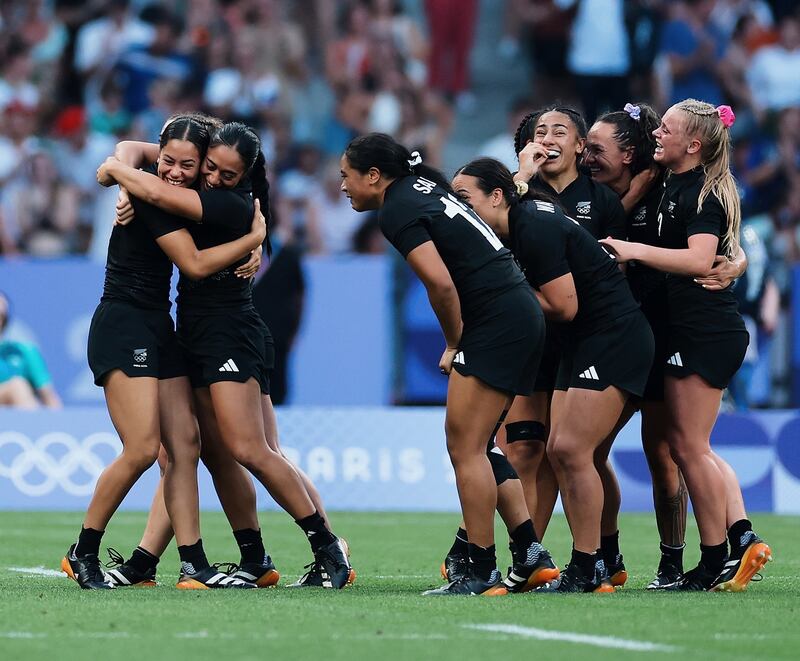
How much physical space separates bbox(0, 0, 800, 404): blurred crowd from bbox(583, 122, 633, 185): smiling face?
27.1 ft

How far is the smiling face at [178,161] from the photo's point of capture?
711 centimetres

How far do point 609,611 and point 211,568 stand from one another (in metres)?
1.98

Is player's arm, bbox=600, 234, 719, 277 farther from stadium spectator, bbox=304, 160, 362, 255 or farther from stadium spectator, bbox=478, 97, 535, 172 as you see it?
stadium spectator, bbox=478, 97, 535, 172

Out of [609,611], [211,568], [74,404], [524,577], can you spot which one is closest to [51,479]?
[74,404]

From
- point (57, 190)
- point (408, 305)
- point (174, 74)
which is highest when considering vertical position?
point (174, 74)

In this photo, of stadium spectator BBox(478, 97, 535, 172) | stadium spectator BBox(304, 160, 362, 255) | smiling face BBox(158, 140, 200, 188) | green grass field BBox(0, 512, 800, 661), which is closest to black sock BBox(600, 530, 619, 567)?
green grass field BBox(0, 512, 800, 661)

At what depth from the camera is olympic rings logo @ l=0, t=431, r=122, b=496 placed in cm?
1227

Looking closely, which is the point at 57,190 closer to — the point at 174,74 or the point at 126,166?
the point at 174,74

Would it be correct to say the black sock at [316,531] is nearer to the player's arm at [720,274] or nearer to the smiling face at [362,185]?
the smiling face at [362,185]

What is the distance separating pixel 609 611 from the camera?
6215 mm

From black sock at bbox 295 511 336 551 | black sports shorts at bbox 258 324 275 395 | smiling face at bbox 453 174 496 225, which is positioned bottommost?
black sock at bbox 295 511 336 551

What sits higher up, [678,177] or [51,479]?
[678,177]

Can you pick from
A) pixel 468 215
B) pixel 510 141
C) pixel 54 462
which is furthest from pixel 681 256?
pixel 510 141

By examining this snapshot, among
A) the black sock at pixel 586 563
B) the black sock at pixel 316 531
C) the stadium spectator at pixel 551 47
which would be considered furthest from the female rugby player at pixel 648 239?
the stadium spectator at pixel 551 47
